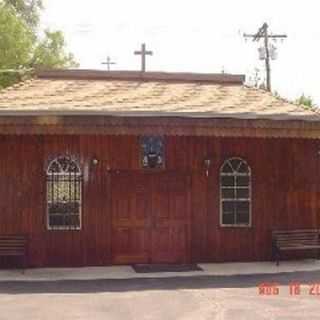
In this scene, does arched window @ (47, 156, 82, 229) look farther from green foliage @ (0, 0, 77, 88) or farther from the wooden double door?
green foliage @ (0, 0, 77, 88)

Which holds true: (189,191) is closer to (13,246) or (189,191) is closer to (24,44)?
(13,246)

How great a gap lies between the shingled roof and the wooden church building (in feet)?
0.15

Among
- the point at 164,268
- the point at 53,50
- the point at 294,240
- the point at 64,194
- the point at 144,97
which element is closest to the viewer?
the point at 164,268

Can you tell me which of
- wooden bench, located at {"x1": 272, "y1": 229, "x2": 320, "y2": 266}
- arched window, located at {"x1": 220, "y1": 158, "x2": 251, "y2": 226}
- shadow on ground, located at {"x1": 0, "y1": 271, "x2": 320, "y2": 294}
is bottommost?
shadow on ground, located at {"x1": 0, "y1": 271, "x2": 320, "y2": 294}

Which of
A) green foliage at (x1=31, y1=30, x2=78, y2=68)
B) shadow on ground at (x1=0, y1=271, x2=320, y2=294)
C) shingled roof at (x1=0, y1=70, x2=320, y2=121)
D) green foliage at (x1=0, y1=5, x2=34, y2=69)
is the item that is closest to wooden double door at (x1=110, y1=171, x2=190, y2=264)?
shingled roof at (x1=0, y1=70, x2=320, y2=121)

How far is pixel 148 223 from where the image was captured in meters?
15.2

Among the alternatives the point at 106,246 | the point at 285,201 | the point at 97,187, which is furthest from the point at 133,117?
the point at 285,201

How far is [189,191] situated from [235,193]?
1.12 m

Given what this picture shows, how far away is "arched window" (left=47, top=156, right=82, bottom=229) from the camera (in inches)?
586

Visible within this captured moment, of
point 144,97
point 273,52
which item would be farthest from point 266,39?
point 144,97

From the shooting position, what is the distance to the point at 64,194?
14922 millimetres

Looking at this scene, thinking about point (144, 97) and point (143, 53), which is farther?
point (143, 53)

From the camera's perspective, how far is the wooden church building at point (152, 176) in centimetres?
1439

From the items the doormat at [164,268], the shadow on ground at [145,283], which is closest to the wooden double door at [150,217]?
the doormat at [164,268]
